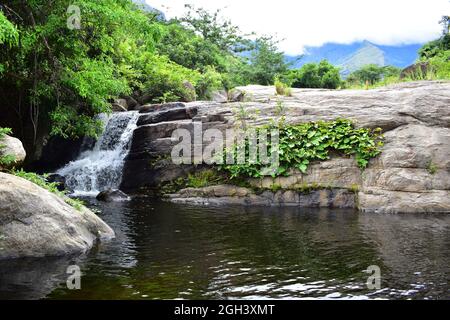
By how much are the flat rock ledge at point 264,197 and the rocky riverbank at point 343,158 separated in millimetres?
34

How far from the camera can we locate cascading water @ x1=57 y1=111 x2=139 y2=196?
18.0 m

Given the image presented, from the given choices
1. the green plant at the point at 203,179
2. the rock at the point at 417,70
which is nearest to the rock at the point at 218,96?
the rock at the point at 417,70

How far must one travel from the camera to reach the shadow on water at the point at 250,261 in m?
6.52

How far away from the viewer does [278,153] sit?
16.3m

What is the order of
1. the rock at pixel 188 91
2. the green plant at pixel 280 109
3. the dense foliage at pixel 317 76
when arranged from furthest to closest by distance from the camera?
the dense foliage at pixel 317 76 < the rock at pixel 188 91 < the green plant at pixel 280 109

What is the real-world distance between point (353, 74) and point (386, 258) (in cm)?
3254

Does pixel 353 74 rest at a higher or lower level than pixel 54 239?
higher

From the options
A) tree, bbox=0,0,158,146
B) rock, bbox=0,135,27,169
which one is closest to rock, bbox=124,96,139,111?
tree, bbox=0,0,158,146

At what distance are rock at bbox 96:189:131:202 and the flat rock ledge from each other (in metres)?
1.71

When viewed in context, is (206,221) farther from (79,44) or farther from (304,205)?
(79,44)

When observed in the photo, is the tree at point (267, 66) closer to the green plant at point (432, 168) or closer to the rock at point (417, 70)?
the rock at point (417, 70)

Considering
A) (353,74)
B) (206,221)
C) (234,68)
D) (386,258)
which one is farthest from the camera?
(353,74)

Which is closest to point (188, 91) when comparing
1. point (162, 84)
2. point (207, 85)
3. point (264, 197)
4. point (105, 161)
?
point (162, 84)
